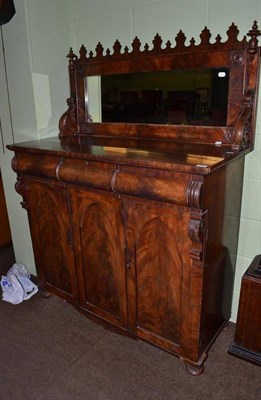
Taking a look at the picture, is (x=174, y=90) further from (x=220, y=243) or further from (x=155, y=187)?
(x=220, y=243)

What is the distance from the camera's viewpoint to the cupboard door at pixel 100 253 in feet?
5.48

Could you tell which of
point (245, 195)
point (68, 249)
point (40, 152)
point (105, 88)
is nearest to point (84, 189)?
point (40, 152)

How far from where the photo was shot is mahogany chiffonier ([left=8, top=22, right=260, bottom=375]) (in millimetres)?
1427

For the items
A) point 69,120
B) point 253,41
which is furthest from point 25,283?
point 253,41

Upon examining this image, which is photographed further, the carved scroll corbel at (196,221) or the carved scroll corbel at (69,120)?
the carved scroll corbel at (69,120)

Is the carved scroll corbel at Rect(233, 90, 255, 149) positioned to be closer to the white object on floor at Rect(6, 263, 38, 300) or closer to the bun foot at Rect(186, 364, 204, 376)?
the bun foot at Rect(186, 364, 204, 376)

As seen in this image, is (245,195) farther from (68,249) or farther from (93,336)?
(93,336)

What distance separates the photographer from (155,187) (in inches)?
54.7

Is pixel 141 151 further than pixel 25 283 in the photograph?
No

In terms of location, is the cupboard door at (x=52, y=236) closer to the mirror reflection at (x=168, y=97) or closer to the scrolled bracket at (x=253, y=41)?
the mirror reflection at (x=168, y=97)

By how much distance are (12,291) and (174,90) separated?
5.88 feet

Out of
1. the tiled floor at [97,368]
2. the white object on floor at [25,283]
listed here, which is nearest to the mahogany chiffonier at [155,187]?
the tiled floor at [97,368]

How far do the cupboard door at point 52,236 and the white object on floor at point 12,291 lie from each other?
21 centimetres

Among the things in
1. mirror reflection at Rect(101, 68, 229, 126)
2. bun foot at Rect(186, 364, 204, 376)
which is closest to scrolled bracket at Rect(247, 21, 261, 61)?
mirror reflection at Rect(101, 68, 229, 126)
